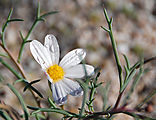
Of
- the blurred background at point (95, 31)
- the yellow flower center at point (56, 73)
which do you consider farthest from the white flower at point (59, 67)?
the blurred background at point (95, 31)

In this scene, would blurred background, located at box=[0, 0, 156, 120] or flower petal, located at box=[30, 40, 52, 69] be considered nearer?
flower petal, located at box=[30, 40, 52, 69]

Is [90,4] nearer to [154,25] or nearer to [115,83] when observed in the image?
[154,25]

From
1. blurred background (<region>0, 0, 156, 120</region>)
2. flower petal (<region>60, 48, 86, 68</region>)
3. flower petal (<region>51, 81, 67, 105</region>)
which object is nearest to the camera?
flower petal (<region>51, 81, 67, 105</region>)

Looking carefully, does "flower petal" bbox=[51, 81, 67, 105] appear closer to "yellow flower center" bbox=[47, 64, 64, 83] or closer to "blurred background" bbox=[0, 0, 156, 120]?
"yellow flower center" bbox=[47, 64, 64, 83]

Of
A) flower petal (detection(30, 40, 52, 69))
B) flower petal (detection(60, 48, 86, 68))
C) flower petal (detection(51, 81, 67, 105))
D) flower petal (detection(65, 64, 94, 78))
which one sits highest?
flower petal (detection(30, 40, 52, 69))

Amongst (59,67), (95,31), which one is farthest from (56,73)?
(95,31)

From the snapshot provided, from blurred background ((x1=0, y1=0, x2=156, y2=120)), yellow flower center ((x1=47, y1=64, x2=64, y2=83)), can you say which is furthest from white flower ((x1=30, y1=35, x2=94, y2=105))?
blurred background ((x1=0, y1=0, x2=156, y2=120))

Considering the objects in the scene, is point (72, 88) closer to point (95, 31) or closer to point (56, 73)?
point (56, 73)

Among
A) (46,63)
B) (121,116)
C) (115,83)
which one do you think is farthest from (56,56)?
(115,83)
